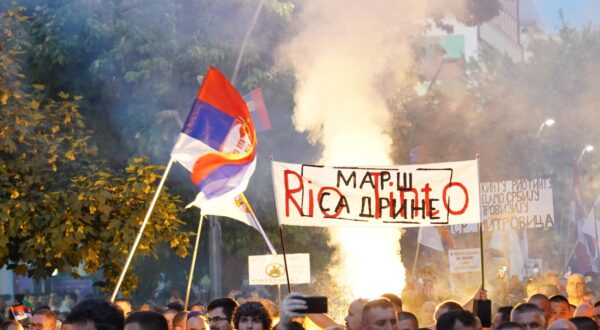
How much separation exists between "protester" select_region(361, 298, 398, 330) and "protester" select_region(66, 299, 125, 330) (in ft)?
9.52

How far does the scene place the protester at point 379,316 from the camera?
9.52m

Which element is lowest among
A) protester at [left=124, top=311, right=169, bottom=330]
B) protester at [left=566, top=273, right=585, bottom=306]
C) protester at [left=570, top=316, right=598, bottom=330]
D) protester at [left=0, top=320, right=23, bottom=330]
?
protester at [left=124, top=311, right=169, bottom=330]

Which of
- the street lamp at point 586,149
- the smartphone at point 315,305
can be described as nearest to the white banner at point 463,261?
the smartphone at point 315,305

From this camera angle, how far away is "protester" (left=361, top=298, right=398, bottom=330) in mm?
9523

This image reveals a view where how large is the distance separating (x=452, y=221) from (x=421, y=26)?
13.4m

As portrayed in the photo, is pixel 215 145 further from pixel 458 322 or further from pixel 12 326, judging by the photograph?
pixel 458 322

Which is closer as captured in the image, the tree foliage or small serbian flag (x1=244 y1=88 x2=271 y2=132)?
the tree foliage

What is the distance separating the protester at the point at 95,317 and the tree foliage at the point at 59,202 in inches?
358

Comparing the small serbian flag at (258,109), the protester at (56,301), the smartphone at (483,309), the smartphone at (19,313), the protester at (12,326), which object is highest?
the small serbian flag at (258,109)

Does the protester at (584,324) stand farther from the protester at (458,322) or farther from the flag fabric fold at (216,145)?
the flag fabric fold at (216,145)

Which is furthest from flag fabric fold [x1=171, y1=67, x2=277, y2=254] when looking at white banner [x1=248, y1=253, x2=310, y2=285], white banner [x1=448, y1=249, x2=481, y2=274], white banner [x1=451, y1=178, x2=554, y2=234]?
white banner [x1=451, y1=178, x2=554, y2=234]

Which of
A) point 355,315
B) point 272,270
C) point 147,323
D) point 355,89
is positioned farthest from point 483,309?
point 355,89

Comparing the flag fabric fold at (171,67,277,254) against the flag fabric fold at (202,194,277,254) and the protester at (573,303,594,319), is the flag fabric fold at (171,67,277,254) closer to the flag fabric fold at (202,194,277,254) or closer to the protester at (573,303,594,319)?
the flag fabric fold at (202,194,277,254)

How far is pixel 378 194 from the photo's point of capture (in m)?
13.1
